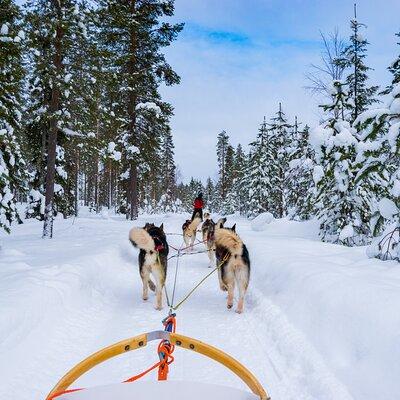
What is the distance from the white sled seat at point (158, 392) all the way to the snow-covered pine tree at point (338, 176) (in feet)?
34.8

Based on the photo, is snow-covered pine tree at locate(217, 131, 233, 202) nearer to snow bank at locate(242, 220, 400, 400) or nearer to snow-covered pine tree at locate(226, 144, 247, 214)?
snow-covered pine tree at locate(226, 144, 247, 214)

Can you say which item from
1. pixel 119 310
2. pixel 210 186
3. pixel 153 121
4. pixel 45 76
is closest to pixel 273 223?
pixel 153 121

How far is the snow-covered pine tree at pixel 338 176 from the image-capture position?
1228 cm

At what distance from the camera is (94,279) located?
812 cm

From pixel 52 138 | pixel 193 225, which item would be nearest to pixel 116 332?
pixel 193 225

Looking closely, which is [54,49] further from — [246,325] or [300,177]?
[300,177]

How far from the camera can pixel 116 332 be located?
5723 mm

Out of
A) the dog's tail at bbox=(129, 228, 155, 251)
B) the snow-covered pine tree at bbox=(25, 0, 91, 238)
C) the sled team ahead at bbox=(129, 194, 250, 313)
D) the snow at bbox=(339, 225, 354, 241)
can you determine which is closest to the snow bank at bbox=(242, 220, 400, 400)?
the sled team ahead at bbox=(129, 194, 250, 313)

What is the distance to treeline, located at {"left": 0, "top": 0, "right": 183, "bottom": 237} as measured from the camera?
1238 centimetres

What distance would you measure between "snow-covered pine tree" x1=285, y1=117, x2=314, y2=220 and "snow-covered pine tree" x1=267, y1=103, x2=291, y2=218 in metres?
0.88

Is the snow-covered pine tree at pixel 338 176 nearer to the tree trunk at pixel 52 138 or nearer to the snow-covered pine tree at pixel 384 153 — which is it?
the snow-covered pine tree at pixel 384 153

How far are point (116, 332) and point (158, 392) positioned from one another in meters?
3.81

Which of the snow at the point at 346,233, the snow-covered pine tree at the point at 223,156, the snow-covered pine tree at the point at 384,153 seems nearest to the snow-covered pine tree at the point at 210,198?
the snow-covered pine tree at the point at 223,156

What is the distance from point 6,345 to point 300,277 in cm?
465
